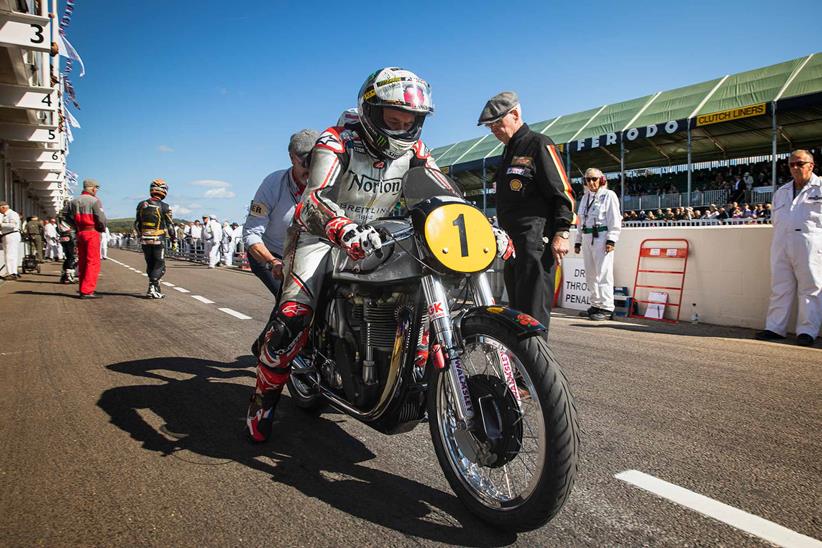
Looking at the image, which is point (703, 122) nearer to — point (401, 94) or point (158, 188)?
point (158, 188)

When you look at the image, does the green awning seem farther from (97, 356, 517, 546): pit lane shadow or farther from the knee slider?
the knee slider

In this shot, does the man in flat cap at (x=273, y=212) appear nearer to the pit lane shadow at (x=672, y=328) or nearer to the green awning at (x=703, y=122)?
the pit lane shadow at (x=672, y=328)

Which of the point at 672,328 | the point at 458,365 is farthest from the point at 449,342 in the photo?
the point at 672,328

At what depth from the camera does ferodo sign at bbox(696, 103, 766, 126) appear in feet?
65.4

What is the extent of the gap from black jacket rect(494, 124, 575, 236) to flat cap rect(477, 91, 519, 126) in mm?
215

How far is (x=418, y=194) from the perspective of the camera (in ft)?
7.98

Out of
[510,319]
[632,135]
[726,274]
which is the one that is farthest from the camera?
[632,135]

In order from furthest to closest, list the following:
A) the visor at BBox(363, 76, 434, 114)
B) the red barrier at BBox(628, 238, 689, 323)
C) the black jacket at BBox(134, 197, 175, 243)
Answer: the black jacket at BBox(134, 197, 175, 243)
the red barrier at BBox(628, 238, 689, 323)
the visor at BBox(363, 76, 434, 114)

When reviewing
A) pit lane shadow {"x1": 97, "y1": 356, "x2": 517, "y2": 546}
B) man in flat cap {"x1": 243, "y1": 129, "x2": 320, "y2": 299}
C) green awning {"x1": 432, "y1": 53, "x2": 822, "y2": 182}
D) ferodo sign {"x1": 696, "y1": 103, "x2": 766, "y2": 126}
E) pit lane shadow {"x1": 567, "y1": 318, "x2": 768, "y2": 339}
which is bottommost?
pit lane shadow {"x1": 97, "y1": 356, "x2": 517, "y2": 546}

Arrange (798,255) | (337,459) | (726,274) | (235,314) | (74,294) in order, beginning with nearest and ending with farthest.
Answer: (337,459), (798,255), (726,274), (235,314), (74,294)

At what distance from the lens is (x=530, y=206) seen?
411 cm

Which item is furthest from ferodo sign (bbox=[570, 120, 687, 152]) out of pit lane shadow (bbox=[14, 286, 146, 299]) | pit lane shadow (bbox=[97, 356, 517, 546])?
pit lane shadow (bbox=[97, 356, 517, 546])

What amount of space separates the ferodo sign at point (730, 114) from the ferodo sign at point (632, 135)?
36.7 inches

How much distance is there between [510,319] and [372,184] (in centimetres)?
133
